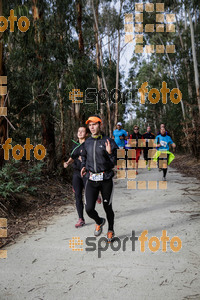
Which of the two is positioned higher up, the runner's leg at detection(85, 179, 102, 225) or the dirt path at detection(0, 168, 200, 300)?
the runner's leg at detection(85, 179, 102, 225)

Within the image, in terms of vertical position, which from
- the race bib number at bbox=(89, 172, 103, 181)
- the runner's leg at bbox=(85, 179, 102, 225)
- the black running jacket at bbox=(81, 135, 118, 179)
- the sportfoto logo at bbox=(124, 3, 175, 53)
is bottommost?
the runner's leg at bbox=(85, 179, 102, 225)

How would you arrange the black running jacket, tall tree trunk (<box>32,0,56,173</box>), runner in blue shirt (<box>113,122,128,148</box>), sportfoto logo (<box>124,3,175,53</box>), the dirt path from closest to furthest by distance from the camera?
the dirt path < the black running jacket < tall tree trunk (<box>32,0,56,173</box>) < runner in blue shirt (<box>113,122,128,148</box>) < sportfoto logo (<box>124,3,175,53</box>)

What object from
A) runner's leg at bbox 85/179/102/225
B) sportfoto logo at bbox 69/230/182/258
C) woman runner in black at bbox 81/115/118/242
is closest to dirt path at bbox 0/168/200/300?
sportfoto logo at bbox 69/230/182/258

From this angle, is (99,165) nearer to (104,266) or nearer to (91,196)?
(91,196)

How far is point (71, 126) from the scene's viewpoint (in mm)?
12383

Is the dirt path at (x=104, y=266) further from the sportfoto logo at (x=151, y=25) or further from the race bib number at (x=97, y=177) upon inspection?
the sportfoto logo at (x=151, y=25)

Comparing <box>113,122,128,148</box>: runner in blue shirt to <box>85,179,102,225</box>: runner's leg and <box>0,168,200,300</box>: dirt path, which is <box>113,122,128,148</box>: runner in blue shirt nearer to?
<box>0,168,200,300</box>: dirt path

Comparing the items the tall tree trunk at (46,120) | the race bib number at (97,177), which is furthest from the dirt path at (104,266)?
the tall tree trunk at (46,120)

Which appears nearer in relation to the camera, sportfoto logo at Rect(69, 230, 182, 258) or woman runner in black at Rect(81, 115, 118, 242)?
sportfoto logo at Rect(69, 230, 182, 258)

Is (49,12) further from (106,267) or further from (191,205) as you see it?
(106,267)

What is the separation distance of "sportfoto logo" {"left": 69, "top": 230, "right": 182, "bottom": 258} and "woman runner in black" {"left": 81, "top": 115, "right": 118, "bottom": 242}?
0.48 feet

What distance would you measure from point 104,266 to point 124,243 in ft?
2.73

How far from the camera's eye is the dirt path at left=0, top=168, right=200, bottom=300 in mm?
3066

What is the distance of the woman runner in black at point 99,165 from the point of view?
4.52 meters
